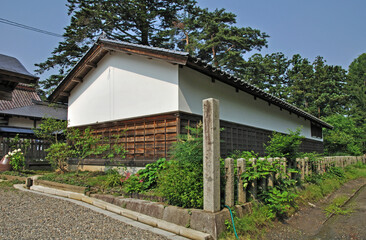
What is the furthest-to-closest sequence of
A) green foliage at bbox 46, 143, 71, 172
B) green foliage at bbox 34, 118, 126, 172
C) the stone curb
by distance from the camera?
green foliage at bbox 46, 143, 71, 172 < green foliage at bbox 34, 118, 126, 172 < the stone curb

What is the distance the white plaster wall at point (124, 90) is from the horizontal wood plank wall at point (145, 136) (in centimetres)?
28

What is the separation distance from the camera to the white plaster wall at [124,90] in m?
8.29

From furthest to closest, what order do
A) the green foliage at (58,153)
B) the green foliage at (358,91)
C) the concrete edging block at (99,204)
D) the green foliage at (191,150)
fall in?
the green foliage at (358,91)
the green foliage at (58,153)
the concrete edging block at (99,204)
the green foliage at (191,150)

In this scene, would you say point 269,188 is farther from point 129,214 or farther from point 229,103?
point 229,103

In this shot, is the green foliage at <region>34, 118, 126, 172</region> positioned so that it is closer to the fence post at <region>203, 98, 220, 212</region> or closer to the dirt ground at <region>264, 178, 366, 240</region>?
the fence post at <region>203, 98, 220, 212</region>

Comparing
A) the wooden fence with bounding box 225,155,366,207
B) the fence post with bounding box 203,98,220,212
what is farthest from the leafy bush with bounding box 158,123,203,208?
the wooden fence with bounding box 225,155,366,207

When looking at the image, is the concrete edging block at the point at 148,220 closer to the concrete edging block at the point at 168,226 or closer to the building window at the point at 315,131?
the concrete edging block at the point at 168,226

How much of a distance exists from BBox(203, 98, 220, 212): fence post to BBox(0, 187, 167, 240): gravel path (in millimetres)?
1044

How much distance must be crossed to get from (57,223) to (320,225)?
5.28m

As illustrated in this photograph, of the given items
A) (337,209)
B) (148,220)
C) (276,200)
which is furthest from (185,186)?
(337,209)

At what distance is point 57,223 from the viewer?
4.59 m

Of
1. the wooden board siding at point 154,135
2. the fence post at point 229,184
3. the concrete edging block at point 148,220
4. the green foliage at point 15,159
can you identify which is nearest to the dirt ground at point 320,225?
the fence post at point 229,184

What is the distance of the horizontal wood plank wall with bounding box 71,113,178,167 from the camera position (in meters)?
→ 8.06

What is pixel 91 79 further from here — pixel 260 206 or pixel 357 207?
pixel 357 207
